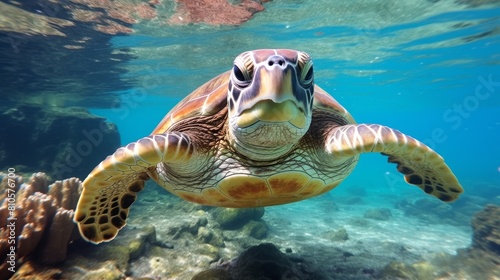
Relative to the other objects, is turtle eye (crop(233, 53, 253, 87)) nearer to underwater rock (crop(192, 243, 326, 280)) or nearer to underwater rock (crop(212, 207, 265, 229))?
underwater rock (crop(192, 243, 326, 280))

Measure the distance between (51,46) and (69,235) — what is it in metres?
12.4

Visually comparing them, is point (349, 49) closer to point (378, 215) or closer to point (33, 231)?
point (378, 215)

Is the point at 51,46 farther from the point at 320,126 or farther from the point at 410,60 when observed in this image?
the point at 410,60

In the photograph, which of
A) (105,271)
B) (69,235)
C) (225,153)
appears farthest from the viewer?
(69,235)

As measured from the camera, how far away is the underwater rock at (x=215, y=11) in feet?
34.9

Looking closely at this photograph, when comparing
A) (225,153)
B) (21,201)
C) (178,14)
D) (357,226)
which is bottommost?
(357,226)

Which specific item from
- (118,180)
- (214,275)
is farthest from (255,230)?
(118,180)

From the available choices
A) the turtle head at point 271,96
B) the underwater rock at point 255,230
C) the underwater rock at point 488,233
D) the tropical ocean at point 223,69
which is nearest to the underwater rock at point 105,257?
the tropical ocean at point 223,69

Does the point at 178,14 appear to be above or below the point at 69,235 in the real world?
above

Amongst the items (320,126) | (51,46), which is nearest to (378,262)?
(320,126)

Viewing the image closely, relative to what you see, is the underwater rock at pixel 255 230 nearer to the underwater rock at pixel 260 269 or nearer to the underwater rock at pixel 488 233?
the underwater rock at pixel 260 269

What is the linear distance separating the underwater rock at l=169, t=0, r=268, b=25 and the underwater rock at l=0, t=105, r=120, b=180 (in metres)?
8.01

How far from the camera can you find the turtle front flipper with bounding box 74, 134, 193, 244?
8.43 ft

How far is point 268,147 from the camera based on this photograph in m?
2.58
